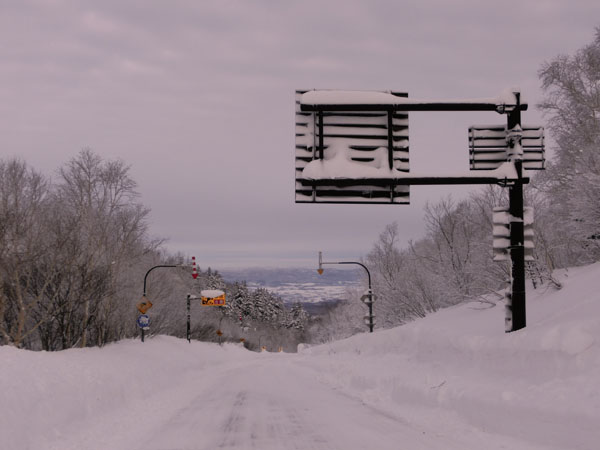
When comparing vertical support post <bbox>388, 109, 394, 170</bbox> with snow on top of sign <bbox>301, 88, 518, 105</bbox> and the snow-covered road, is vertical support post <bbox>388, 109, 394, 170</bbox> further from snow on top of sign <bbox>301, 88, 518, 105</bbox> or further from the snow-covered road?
the snow-covered road

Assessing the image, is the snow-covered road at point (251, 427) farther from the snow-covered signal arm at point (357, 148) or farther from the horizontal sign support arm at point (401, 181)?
the horizontal sign support arm at point (401, 181)

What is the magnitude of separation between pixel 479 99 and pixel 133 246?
98.3 feet

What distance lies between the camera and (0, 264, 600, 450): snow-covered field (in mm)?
8031

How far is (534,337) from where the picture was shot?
9406mm

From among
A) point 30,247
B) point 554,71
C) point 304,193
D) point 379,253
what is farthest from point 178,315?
point 304,193

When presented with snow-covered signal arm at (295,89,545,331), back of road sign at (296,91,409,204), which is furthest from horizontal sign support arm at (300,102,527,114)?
back of road sign at (296,91,409,204)

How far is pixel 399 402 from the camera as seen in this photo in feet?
41.7

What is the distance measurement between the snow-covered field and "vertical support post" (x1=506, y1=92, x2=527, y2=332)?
2.35ft

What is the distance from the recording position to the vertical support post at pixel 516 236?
10.9 metres

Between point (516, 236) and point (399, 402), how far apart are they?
4.82 meters

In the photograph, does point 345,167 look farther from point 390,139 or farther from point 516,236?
point 516,236

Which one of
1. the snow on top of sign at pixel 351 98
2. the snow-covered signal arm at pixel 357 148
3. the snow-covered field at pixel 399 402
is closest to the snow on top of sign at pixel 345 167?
the snow-covered signal arm at pixel 357 148

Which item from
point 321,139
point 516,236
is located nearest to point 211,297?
point 516,236

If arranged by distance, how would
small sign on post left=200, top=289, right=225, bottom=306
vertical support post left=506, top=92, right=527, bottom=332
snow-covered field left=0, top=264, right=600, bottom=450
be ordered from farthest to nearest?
small sign on post left=200, top=289, right=225, bottom=306, vertical support post left=506, top=92, right=527, bottom=332, snow-covered field left=0, top=264, right=600, bottom=450
